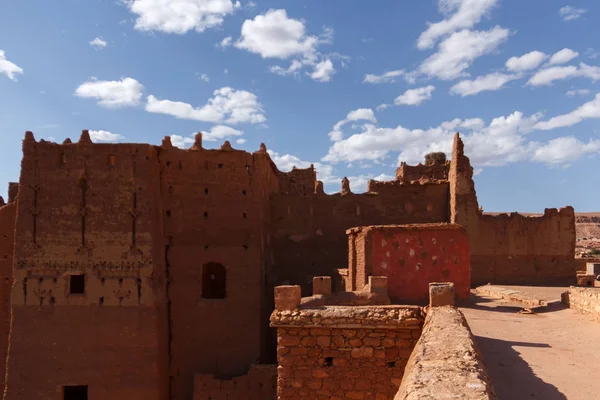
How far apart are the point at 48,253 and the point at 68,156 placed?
2.94 meters

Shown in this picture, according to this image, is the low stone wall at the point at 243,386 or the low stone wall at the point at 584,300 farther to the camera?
the low stone wall at the point at 243,386

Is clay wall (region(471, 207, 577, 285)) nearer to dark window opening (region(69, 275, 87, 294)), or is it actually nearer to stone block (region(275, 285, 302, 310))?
stone block (region(275, 285, 302, 310))

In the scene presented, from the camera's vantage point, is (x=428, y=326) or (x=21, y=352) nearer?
(x=428, y=326)

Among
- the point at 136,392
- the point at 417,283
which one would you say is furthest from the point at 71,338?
the point at 417,283

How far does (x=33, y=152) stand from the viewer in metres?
15.8

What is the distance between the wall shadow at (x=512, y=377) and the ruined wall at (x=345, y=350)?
1.25 m

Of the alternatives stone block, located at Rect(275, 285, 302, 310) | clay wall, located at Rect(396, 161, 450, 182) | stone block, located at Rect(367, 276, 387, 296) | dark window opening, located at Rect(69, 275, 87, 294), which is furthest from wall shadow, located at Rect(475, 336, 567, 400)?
clay wall, located at Rect(396, 161, 450, 182)

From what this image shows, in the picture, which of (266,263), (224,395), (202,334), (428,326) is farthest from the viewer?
(266,263)

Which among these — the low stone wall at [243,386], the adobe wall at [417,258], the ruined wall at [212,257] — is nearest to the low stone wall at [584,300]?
the adobe wall at [417,258]

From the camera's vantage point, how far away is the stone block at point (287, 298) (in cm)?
860

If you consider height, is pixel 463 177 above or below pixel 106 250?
above

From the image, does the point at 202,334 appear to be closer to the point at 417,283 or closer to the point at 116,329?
the point at 116,329

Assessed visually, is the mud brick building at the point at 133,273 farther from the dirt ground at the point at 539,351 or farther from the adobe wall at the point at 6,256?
the dirt ground at the point at 539,351

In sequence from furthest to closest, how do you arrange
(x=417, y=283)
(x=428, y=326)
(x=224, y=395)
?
1. (x=224, y=395)
2. (x=417, y=283)
3. (x=428, y=326)
